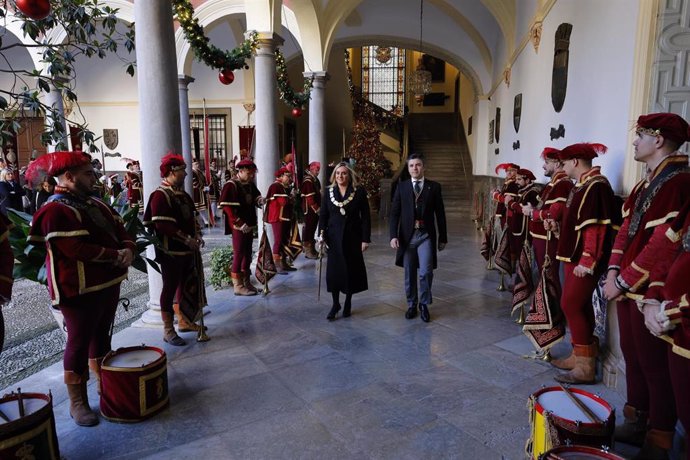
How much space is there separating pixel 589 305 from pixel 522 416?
3.32ft

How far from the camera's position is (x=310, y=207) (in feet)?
26.1

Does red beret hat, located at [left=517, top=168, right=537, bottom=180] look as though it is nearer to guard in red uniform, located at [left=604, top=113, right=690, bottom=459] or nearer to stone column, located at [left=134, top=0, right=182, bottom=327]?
guard in red uniform, located at [left=604, top=113, right=690, bottom=459]

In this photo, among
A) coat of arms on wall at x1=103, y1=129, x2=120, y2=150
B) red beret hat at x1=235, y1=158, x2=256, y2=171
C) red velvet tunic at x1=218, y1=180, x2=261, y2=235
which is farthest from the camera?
coat of arms on wall at x1=103, y1=129, x2=120, y2=150

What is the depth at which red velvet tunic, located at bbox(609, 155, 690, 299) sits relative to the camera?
7.21ft

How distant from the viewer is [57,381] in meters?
3.42

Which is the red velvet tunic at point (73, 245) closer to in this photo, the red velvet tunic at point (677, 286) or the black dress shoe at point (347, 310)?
the black dress shoe at point (347, 310)

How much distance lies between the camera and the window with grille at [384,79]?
22.5 metres

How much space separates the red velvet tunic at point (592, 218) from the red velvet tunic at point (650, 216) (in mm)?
648

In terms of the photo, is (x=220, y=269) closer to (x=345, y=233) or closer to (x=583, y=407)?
(x=345, y=233)

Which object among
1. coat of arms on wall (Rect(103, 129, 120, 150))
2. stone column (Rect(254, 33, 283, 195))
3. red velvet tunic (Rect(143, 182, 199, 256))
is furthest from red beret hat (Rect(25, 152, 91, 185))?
coat of arms on wall (Rect(103, 129, 120, 150))

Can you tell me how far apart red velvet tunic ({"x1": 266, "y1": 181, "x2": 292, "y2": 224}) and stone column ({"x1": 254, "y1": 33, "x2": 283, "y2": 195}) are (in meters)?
0.50

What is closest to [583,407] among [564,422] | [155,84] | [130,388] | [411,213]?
[564,422]

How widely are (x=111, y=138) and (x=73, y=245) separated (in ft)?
51.2

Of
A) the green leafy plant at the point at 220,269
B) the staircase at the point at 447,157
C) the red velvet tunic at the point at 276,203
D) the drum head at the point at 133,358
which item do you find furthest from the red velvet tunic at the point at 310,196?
the staircase at the point at 447,157
